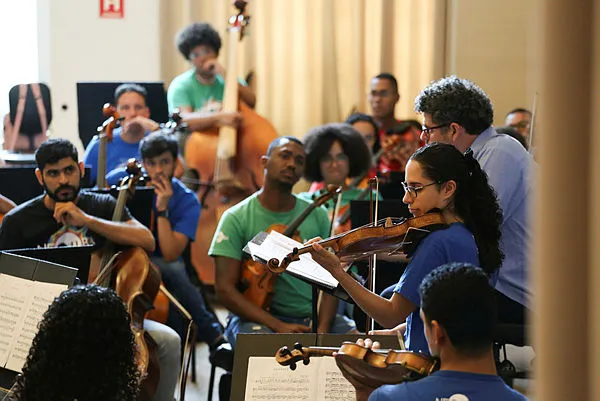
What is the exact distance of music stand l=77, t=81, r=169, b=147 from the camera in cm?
483

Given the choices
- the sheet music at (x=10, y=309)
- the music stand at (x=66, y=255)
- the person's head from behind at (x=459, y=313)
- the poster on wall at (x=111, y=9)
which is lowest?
the sheet music at (x=10, y=309)

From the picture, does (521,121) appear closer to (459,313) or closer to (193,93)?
(193,93)

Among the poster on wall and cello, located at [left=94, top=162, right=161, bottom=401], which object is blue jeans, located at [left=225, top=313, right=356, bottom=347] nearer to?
cello, located at [left=94, top=162, right=161, bottom=401]

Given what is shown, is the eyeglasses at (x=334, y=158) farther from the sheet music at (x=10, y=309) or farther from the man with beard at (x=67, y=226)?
the sheet music at (x=10, y=309)

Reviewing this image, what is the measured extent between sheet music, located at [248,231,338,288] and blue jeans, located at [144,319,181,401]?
787 millimetres

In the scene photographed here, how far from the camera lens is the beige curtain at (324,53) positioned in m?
6.07

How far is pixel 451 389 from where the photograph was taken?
157cm

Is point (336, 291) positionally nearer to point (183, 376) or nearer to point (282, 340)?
point (282, 340)

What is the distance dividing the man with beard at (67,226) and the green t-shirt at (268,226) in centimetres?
29

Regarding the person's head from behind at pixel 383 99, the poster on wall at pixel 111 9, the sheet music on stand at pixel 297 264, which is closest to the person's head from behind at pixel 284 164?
the sheet music on stand at pixel 297 264

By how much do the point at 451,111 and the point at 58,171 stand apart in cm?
145

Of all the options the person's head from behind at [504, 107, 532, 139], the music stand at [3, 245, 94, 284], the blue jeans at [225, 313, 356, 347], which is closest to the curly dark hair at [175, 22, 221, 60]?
the person's head from behind at [504, 107, 532, 139]

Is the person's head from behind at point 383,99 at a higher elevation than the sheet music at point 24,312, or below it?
higher

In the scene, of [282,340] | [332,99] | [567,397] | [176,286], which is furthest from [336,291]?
[332,99]
